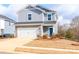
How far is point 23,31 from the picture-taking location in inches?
237

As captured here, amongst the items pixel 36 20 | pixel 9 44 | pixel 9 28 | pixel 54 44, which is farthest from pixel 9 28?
pixel 54 44

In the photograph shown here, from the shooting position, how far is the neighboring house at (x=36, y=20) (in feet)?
19.7

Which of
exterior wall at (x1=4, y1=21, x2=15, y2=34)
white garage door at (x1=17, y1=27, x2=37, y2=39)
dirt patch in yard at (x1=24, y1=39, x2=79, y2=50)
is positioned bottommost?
dirt patch in yard at (x1=24, y1=39, x2=79, y2=50)

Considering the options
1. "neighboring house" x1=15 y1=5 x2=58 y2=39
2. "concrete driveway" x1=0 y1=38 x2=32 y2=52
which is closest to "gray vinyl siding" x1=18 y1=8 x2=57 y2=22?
"neighboring house" x1=15 y1=5 x2=58 y2=39

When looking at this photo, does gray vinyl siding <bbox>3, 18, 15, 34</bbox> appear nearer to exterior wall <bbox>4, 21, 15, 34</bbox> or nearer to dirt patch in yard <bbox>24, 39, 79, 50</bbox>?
exterior wall <bbox>4, 21, 15, 34</bbox>

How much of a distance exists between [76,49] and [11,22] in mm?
651

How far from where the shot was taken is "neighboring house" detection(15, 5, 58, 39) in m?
6.00

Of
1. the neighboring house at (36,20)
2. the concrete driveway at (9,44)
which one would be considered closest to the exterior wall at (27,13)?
the neighboring house at (36,20)

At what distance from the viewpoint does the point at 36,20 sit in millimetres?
6008

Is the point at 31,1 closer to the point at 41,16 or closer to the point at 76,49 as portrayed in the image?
the point at 41,16

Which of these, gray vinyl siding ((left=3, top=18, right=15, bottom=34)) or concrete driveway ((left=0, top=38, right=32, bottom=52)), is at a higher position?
gray vinyl siding ((left=3, top=18, right=15, bottom=34))

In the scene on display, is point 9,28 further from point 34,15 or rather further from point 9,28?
point 34,15

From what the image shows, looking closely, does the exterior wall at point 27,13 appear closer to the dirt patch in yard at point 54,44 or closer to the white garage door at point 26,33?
the white garage door at point 26,33
